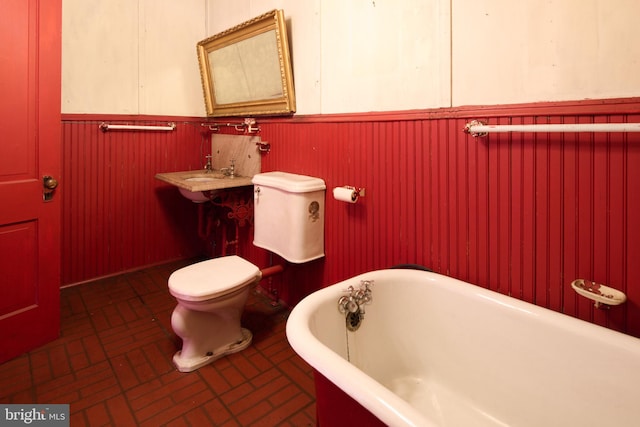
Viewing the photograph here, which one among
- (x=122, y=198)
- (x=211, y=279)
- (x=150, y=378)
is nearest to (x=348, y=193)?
(x=211, y=279)

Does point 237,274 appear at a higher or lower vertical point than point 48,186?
lower

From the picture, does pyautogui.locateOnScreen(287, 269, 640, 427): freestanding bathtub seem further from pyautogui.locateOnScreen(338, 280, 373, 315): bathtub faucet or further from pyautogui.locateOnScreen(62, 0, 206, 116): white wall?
pyautogui.locateOnScreen(62, 0, 206, 116): white wall

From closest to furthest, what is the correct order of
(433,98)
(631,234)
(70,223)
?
1. (631,234)
2. (433,98)
3. (70,223)

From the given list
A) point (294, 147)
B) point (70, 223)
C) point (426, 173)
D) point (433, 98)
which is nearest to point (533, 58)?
point (433, 98)

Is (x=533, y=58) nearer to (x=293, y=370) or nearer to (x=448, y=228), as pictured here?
(x=448, y=228)

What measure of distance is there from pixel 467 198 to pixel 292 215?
96 centimetres

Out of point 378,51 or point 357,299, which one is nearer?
point 357,299

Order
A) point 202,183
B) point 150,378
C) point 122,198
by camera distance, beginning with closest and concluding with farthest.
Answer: point 150,378 < point 202,183 < point 122,198

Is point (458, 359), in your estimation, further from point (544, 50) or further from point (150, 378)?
point (150, 378)

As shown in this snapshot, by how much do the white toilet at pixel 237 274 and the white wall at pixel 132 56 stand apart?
149cm

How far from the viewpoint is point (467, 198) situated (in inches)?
61.0

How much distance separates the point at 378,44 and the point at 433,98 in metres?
0.44

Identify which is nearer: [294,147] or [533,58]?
[533,58]

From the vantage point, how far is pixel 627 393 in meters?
1.05
